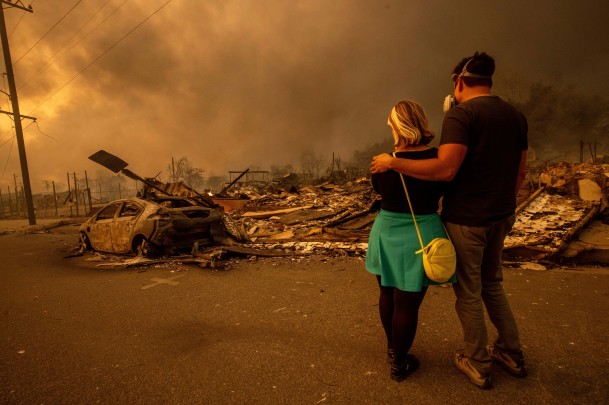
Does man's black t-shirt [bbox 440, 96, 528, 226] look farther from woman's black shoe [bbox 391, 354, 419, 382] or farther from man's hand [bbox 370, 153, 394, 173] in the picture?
woman's black shoe [bbox 391, 354, 419, 382]

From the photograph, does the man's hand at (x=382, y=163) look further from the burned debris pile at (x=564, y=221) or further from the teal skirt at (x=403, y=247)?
the burned debris pile at (x=564, y=221)

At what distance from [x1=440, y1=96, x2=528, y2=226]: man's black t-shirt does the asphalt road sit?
1.28 meters

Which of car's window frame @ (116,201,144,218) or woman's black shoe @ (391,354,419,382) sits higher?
car's window frame @ (116,201,144,218)

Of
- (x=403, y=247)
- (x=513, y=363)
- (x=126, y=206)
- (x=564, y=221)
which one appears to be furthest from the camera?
(x=126, y=206)

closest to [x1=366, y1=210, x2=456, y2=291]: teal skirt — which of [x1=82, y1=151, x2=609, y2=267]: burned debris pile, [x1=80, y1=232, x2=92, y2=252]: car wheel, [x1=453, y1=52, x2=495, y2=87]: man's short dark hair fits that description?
[x1=453, y1=52, x2=495, y2=87]: man's short dark hair

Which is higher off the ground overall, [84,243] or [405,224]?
[405,224]

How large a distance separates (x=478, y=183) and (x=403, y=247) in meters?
0.65

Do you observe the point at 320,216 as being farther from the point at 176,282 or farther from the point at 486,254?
the point at 486,254

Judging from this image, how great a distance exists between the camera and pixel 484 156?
6.81 feet

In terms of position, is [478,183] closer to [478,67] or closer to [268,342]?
[478,67]

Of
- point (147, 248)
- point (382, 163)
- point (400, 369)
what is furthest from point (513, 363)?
point (147, 248)

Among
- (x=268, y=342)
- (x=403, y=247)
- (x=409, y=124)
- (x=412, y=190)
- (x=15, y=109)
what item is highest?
(x=15, y=109)

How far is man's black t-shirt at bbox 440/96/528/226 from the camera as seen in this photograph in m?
2.04

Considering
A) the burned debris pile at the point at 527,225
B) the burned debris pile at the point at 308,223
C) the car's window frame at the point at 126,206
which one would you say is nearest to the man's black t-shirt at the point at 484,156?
the burned debris pile at the point at 527,225
